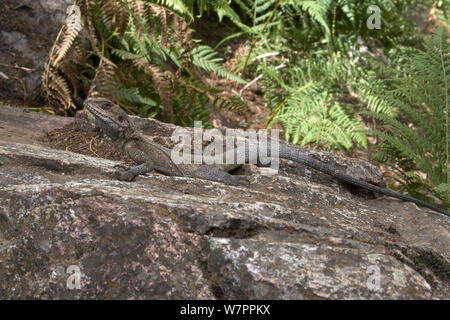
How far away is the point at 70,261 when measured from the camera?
93.8 inches

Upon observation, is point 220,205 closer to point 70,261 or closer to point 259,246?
point 259,246

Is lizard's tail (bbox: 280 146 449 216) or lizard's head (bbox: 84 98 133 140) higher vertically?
lizard's head (bbox: 84 98 133 140)

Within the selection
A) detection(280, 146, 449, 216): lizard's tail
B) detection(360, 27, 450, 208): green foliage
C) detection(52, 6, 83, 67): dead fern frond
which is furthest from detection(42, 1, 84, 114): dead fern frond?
detection(360, 27, 450, 208): green foliage

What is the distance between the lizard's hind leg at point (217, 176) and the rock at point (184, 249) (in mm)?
597

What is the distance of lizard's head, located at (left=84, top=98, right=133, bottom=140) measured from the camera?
13.9ft

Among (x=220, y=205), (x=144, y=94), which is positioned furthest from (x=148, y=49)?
(x=220, y=205)

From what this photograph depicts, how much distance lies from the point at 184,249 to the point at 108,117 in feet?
7.31

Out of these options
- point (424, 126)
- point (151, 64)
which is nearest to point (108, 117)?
point (151, 64)

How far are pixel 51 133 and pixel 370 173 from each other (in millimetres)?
3418
